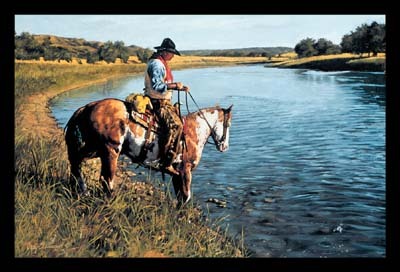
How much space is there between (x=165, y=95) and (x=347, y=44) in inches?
232

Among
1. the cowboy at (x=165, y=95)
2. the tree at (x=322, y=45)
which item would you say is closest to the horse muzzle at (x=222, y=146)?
the cowboy at (x=165, y=95)

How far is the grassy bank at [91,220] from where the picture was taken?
22.6 ft

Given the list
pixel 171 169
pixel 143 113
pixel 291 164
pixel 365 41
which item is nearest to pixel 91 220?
pixel 171 169

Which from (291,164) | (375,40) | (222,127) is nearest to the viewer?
(222,127)

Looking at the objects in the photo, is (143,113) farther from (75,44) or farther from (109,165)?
(75,44)

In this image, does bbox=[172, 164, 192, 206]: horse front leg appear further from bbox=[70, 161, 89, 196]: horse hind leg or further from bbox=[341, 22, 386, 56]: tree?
bbox=[341, 22, 386, 56]: tree

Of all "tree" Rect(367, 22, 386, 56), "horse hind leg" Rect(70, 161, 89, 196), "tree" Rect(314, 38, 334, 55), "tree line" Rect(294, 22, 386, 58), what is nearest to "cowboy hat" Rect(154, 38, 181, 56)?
"horse hind leg" Rect(70, 161, 89, 196)

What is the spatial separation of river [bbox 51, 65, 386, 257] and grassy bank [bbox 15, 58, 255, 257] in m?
0.78

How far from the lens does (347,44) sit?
471 inches

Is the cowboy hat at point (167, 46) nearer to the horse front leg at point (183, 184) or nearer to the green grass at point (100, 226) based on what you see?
the horse front leg at point (183, 184)

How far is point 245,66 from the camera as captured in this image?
35.0 feet

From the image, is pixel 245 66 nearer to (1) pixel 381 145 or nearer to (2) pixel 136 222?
(1) pixel 381 145

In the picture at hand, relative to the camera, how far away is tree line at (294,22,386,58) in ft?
32.1
